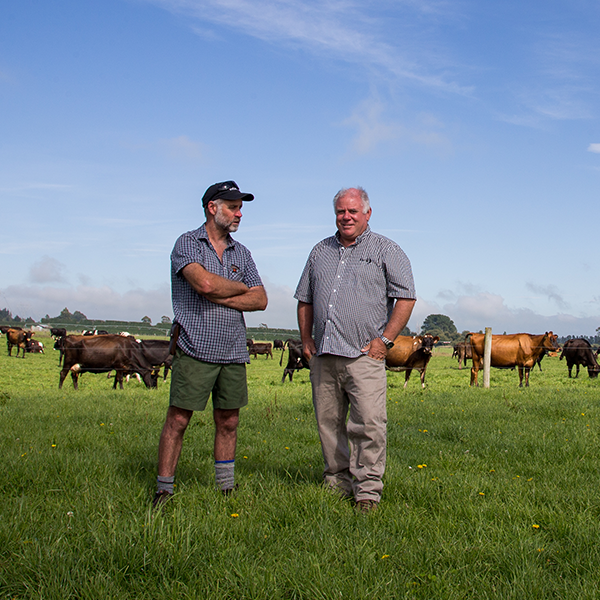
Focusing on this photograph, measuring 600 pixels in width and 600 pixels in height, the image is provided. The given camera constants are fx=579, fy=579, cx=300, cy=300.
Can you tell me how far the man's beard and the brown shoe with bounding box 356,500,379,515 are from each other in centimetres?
216

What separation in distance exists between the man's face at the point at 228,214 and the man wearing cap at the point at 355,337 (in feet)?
2.44

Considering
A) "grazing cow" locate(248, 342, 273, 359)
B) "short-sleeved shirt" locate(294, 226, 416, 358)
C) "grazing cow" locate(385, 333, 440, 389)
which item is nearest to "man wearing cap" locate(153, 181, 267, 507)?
"short-sleeved shirt" locate(294, 226, 416, 358)

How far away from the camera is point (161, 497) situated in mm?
3863

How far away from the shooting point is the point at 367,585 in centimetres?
275

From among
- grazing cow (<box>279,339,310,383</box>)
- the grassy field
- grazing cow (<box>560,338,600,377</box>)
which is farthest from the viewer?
grazing cow (<box>560,338,600,377</box>)

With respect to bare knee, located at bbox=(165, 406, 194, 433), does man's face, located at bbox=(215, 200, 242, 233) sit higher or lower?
higher

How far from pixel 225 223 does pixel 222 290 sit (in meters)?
0.54

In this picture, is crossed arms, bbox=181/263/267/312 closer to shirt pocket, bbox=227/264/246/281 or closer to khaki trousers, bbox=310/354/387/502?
shirt pocket, bbox=227/264/246/281

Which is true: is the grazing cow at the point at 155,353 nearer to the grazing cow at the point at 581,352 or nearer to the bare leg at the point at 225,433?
the bare leg at the point at 225,433

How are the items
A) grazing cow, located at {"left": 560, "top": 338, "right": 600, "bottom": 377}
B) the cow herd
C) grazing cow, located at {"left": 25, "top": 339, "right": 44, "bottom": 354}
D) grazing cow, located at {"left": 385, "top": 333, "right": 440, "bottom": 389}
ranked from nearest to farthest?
the cow herd < grazing cow, located at {"left": 385, "top": 333, "right": 440, "bottom": 389} < grazing cow, located at {"left": 560, "top": 338, "right": 600, "bottom": 377} < grazing cow, located at {"left": 25, "top": 339, "right": 44, "bottom": 354}

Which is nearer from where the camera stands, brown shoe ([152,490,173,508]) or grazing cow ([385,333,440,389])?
brown shoe ([152,490,173,508])

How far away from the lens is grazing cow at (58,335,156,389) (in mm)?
16406

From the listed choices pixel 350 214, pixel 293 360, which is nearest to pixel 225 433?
pixel 350 214

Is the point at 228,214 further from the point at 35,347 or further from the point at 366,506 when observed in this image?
the point at 35,347
